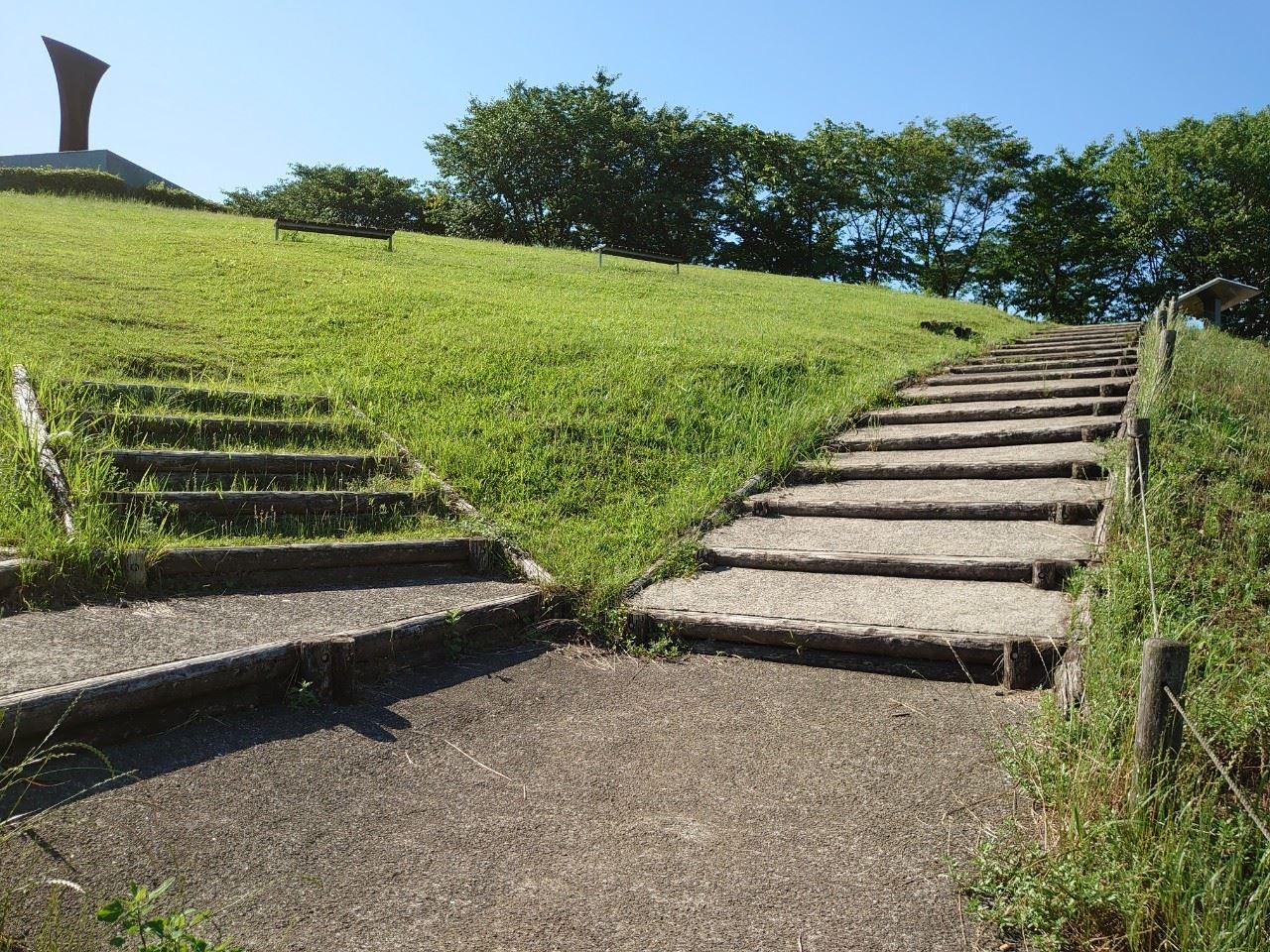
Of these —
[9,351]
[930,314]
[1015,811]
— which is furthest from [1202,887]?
[930,314]

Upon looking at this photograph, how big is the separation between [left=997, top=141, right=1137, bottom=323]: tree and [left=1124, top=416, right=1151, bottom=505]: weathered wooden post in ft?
111

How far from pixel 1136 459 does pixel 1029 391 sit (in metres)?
4.40

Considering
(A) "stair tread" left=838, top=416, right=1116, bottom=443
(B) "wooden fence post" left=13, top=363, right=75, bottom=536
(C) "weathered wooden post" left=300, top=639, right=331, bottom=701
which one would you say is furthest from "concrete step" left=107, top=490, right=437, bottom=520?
(A) "stair tread" left=838, top=416, right=1116, bottom=443

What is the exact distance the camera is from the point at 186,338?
9.39 meters

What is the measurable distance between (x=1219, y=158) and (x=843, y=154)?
15.0 m

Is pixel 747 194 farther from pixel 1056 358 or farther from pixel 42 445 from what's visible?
pixel 42 445

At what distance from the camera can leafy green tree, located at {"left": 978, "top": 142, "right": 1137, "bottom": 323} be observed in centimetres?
3506

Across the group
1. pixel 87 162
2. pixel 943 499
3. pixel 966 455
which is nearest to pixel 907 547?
pixel 943 499

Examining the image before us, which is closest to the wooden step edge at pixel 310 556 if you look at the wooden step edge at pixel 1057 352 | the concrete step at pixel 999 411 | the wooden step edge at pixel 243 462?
the wooden step edge at pixel 243 462

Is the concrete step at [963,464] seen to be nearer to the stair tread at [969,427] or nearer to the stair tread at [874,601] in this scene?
the stair tread at [969,427]

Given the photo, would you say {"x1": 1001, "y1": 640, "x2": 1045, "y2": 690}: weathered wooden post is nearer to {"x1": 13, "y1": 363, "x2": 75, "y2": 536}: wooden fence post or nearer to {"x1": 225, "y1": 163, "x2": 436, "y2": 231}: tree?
{"x1": 13, "y1": 363, "x2": 75, "y2": 536}: wooden fence post

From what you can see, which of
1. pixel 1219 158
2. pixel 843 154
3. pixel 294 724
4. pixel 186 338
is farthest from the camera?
pixel 843 154

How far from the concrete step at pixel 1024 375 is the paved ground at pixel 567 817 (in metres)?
6.98

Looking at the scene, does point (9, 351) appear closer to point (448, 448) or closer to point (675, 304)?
point (448, 448)
